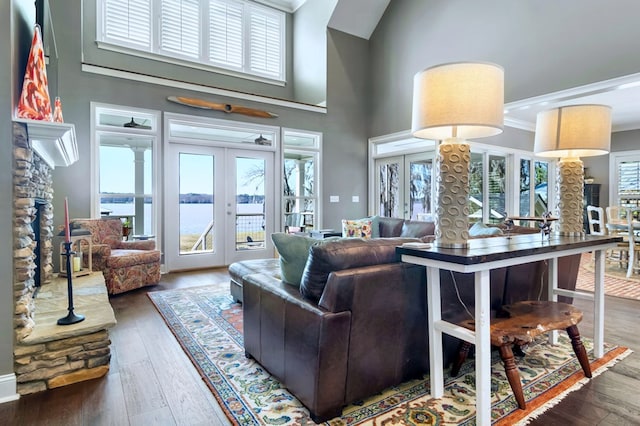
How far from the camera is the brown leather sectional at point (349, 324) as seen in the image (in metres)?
1.69

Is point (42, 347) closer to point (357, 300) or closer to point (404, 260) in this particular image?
point (357, 300)

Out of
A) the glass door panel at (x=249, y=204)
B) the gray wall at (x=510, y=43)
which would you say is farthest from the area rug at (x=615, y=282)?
the glass door panel at (x=249, y=204)

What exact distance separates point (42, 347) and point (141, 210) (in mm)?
3588

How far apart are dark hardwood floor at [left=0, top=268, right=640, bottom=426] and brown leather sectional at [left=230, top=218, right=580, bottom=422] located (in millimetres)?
448

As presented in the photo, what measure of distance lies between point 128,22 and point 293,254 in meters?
5.82

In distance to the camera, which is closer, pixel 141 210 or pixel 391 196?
pixel 141 210

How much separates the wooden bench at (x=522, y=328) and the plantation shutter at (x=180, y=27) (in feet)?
21.2

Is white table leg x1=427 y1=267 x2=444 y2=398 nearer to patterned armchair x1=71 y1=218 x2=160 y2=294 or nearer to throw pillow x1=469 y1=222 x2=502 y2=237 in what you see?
throw pillow x1=469 y1=222 x2=502 y2=237

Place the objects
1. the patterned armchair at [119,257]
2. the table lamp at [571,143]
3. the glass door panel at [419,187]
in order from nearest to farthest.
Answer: the table lamp at [571,143] → the patterned armchair at [119,257] → the glass door panel at [419,187]

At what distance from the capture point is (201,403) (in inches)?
75.1

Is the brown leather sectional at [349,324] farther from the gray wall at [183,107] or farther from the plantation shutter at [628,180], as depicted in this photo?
the plantation shutter at [628,180]

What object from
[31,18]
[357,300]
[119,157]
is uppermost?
[31,18]

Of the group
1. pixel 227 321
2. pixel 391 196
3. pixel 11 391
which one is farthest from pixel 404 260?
pixel 391 196

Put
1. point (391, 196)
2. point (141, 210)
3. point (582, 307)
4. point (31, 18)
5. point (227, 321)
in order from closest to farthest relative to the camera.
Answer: point (31, 18), point (227, 321), point (582, 307), point (141, 210), point (391, 196)
